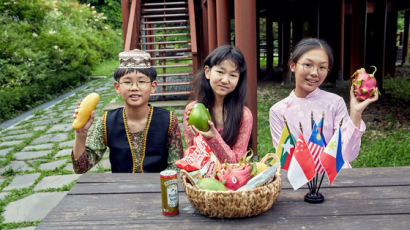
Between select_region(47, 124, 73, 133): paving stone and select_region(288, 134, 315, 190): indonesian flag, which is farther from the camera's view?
select_region(47, 124, 73, 133): paving stone

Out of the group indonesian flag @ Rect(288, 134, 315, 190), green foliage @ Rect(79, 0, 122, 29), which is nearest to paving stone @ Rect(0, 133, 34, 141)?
indonesian flag @ Rect(288, 134, 315, 190)

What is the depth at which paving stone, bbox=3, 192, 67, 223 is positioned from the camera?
10.4ft

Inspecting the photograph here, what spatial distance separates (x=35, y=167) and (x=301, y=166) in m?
3.88

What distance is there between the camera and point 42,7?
12.1 metres

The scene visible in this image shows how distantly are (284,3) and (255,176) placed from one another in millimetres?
9229

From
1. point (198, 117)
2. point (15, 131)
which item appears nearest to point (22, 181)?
point (15, 131)

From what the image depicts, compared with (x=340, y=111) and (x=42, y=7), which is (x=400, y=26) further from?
(x=340, y=111)

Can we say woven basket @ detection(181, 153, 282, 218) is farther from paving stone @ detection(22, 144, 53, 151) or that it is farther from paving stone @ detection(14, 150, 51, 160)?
paving stone @ detection(22, 144, 53, 151)

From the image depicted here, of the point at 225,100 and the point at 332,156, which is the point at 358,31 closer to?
the point at 225,100

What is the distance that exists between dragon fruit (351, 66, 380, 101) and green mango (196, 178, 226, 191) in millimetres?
→ 786

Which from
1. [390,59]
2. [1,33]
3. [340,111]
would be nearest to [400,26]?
[390,59]

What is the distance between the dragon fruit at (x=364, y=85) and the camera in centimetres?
169

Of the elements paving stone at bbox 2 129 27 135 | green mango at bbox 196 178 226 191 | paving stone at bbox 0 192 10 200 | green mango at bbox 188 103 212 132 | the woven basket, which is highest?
green mango at bbox 188 103 212 132

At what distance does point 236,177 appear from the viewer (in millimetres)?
1478
